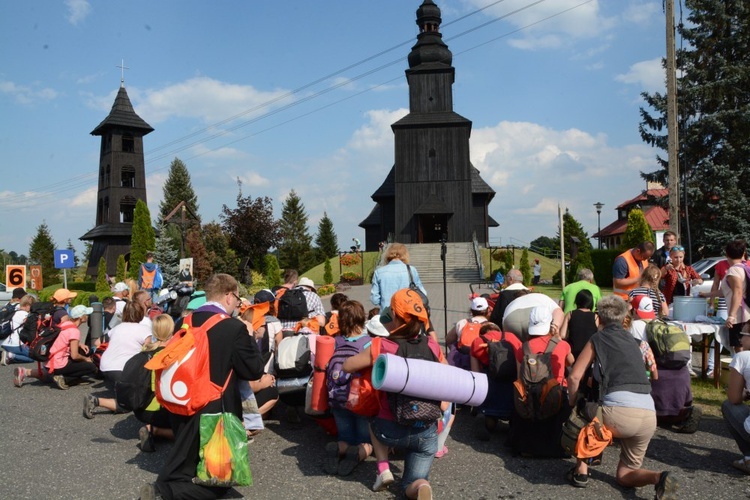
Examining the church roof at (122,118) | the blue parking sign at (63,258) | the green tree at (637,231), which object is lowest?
the blue parking sign at (63,258)

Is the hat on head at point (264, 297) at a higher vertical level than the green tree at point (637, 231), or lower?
lower

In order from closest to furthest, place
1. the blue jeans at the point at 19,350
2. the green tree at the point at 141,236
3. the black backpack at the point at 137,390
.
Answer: the black backpack at the point at 137,390
the blue jeans at the point at 19,350
the green tree at the point at 141,236

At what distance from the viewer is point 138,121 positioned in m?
56.7

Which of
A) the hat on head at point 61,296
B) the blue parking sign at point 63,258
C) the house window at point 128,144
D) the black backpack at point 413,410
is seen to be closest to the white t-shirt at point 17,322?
the hat on head at point 61,296

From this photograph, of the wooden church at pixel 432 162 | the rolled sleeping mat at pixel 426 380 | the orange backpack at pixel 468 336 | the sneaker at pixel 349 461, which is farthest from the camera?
the wooden church at pixel 432 162

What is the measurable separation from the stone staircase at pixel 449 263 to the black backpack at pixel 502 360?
91.8ft

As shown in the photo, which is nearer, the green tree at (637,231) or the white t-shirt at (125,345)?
the white t-shirt at (125,345)

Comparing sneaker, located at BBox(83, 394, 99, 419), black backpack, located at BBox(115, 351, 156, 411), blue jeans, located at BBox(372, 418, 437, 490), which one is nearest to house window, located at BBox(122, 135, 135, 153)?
sneaker, located at BBox(83, 394, 99, 419)

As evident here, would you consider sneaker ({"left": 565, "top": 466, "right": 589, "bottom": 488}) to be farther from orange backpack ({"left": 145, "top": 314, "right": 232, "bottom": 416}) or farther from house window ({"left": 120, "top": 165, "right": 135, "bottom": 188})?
house window ({"left": 120, "top": 165, "right": 135, "bottom": 188})

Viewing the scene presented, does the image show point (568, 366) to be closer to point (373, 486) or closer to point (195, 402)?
point (373, 486)

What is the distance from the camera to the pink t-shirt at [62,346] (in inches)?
383

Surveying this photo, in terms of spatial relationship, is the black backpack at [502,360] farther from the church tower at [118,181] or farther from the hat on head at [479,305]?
the church tower at [118,181]

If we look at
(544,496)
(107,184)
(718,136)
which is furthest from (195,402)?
(107,184)

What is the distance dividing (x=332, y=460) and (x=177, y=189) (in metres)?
73.1
